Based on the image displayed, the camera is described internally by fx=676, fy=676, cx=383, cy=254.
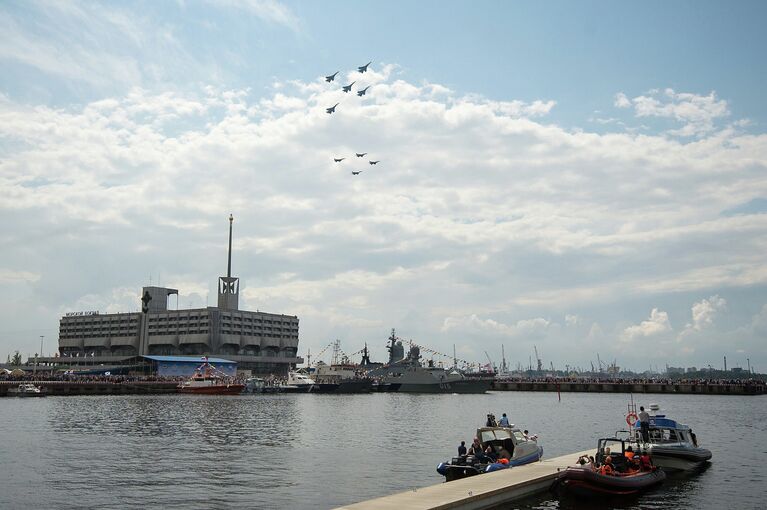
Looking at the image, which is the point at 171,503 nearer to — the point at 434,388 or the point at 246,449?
the point at 246,449

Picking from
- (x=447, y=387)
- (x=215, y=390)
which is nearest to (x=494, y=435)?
(x=215, y=390)

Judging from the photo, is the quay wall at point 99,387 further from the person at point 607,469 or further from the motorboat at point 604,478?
the person at point 607,469

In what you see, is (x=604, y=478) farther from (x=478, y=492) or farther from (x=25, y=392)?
(x=25, y=392)

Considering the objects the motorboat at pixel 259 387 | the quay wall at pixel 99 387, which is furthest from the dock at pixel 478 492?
the motorboat at pixel 259 387

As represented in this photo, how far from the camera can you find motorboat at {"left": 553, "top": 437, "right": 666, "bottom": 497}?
32.0m

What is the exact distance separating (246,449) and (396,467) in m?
13.3

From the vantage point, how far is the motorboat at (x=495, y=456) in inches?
1303

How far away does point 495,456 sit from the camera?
118 ft

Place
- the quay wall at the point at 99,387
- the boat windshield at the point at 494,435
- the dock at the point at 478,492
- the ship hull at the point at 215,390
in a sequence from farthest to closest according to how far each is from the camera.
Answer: the ship hull at the point at 215,390, the quay wall at the point at 99,387, the boat windshield at the point at 494,435, the dock at the point at 478,492

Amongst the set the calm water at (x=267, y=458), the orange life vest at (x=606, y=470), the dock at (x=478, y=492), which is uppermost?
the orange life vest at (x=606, y=470)

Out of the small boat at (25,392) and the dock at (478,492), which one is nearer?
the dock at (478,492)

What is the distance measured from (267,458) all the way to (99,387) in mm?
120221

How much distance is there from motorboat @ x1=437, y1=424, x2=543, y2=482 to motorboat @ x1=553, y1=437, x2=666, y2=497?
3.38 m

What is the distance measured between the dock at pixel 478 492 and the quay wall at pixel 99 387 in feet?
407
